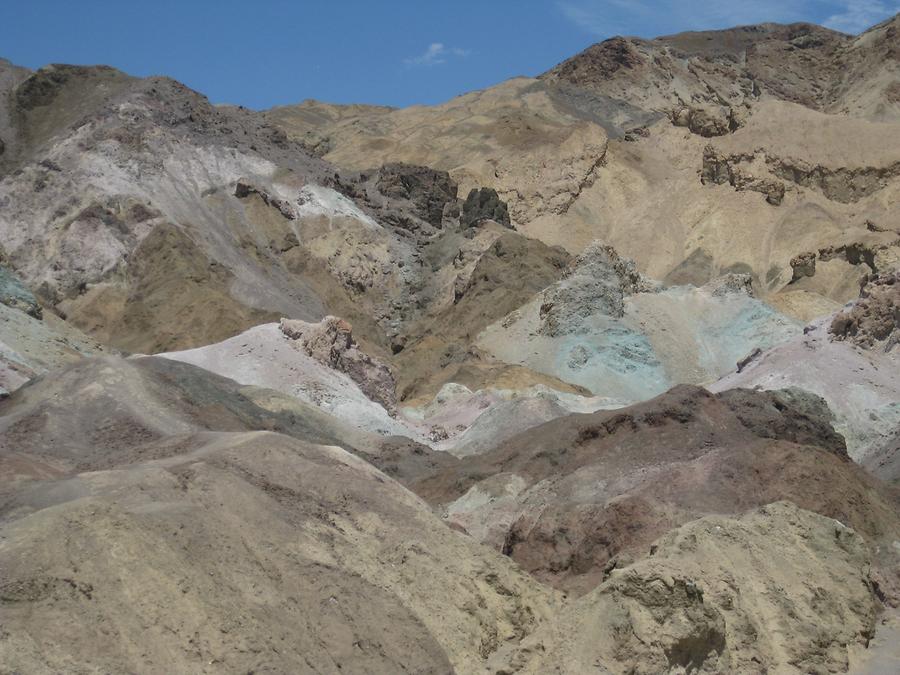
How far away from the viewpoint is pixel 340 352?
1457 inches

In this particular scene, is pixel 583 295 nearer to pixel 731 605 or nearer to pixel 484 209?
pixel 484 209

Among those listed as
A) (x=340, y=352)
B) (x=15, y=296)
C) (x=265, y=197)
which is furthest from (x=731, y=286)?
(x=15, y=296)

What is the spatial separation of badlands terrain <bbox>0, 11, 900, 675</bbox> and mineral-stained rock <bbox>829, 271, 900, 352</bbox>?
9 centimetres

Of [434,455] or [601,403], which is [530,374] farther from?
[434,455]

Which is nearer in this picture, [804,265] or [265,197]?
[804,265]

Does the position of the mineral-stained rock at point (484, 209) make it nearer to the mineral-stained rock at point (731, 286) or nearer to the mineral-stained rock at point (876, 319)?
the mineral-stained rock at point (731, 286)

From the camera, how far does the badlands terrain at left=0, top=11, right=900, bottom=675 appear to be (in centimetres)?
1230

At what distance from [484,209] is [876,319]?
37.8m

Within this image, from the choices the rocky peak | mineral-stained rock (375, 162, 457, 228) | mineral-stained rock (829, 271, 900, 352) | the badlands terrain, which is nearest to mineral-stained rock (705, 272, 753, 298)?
the badlands terrain

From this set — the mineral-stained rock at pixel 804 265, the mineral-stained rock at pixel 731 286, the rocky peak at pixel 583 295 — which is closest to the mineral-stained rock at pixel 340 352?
the rocky peak at pixel 583 295

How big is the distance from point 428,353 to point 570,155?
95.9 ft

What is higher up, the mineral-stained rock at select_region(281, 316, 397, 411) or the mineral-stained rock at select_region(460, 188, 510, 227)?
the mineral-stained rock at select_region(460, 188, 510, 227)

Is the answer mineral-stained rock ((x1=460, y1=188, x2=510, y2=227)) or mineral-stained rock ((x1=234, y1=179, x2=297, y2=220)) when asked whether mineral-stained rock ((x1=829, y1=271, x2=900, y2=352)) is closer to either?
mineral-stained rock ((x1=234, y1=179, x2=297, y2=220))

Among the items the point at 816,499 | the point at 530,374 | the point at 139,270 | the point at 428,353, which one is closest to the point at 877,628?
the point at 816,499
